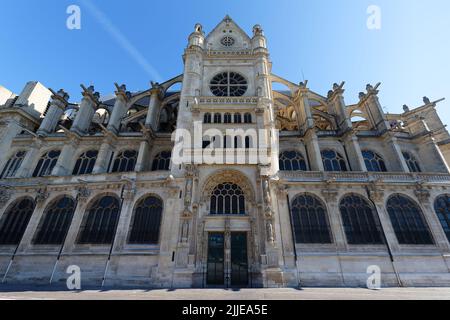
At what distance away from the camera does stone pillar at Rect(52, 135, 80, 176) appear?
21.6 meters

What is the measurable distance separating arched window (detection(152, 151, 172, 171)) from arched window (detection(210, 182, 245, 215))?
8.38m

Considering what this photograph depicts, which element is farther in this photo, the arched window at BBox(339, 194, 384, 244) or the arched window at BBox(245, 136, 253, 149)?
the arched window at BBox(245, 136, 253, 149)

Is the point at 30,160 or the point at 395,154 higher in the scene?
the point at 395,154

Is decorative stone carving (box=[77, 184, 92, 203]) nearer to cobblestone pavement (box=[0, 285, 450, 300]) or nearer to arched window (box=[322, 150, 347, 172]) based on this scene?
cobblestone pavement (box=[0, 285, 450, 300])

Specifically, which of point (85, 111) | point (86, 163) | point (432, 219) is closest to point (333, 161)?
point (432, 219)

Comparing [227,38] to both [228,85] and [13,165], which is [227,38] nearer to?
[228,85]

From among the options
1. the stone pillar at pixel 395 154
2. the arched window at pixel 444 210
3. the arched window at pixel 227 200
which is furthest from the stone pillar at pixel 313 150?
the arched window at pixel 444 210

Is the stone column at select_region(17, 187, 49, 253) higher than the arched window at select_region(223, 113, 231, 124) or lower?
lower

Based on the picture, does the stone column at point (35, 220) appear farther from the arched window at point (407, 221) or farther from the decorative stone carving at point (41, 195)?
the arched window at point (407, 221)

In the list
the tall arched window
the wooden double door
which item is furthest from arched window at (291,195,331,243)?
the tall arched window

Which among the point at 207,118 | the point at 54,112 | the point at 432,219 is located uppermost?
the point at 54,112

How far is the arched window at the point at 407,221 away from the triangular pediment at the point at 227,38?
A: 2551 centimetres

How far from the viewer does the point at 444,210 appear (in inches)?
741

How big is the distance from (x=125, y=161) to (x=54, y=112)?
12.9 metres
